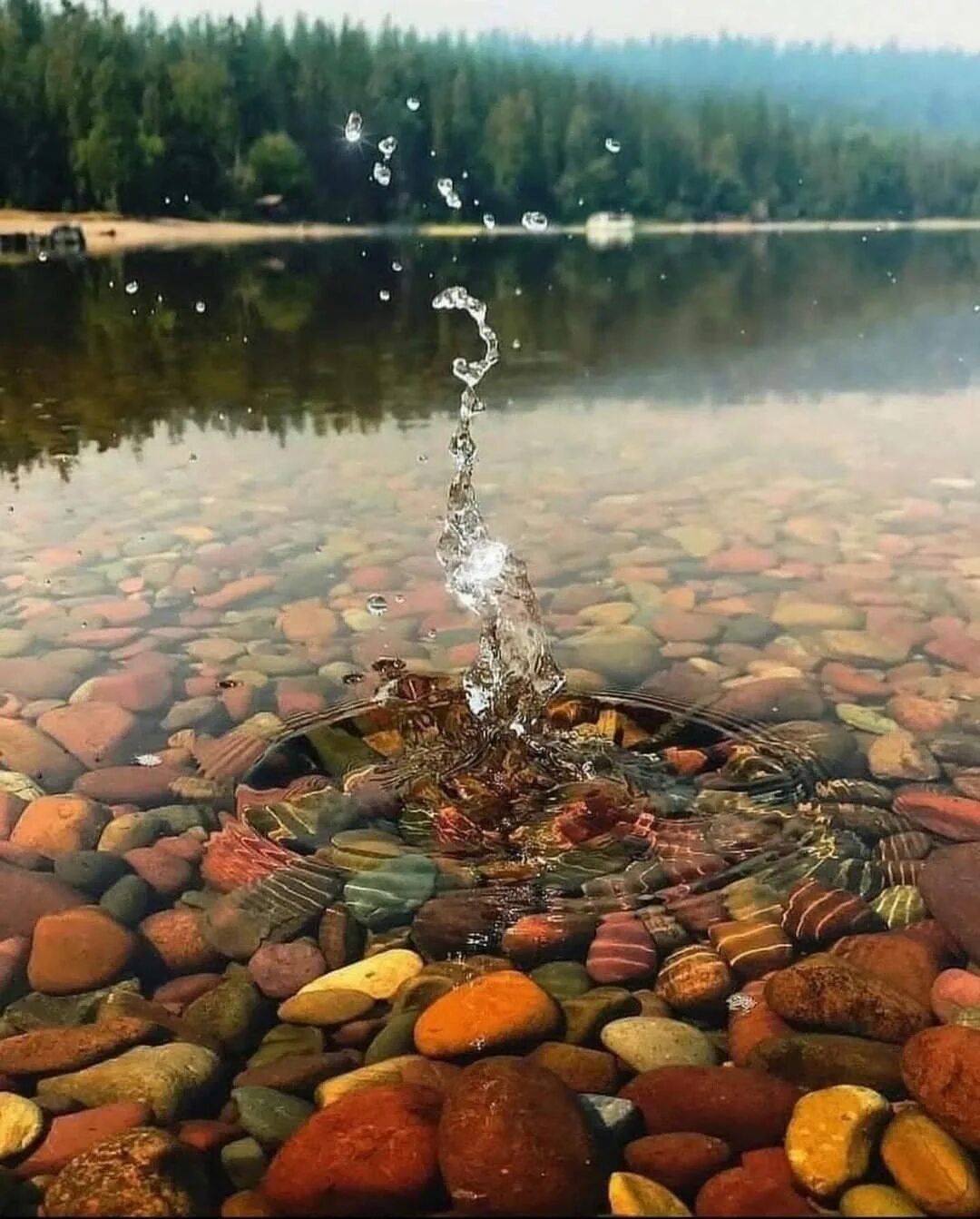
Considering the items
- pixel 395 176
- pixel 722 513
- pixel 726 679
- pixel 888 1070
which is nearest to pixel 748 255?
pixel 395 176

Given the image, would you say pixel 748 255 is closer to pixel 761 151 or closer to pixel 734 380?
pixel 761 151

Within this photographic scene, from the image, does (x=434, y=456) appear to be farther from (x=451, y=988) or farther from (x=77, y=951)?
(x=451, y=988)

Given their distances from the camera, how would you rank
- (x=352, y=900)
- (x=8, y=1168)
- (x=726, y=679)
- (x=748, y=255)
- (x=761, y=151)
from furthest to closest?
(x=761, y=151) → (x=748, y=255) → (x=726, y=679) → (x=352, y=900) → (x=8, y=1168)

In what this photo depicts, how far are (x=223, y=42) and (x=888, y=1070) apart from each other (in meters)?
33.2

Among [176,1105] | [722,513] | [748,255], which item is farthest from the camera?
[748,255]

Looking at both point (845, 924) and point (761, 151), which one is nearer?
point (845, 924)

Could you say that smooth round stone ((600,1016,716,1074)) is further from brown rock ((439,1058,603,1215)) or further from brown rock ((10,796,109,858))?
brown rock ((10,796,109,858))

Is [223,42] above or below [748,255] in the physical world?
above

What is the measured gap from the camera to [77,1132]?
1.68m

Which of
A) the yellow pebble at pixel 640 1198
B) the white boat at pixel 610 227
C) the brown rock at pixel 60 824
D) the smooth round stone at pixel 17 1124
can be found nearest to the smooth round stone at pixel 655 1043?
the yellow pebble at pixel 640 1198

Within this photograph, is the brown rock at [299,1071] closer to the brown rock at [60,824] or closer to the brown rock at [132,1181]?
the brown rock at [132,1181]

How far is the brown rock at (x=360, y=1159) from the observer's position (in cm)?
153

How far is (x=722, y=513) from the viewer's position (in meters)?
5.17

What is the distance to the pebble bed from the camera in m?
1.57
